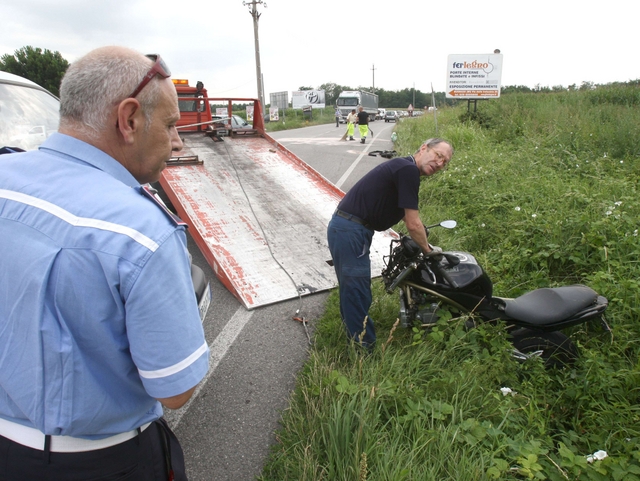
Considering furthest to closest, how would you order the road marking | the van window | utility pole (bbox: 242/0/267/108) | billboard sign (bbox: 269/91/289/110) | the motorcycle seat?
billboard sign (bbox: 269/91/289/110)
utility pole (bbox: 242/0/267/108)
the road marking
the van window
the motorcycle seat

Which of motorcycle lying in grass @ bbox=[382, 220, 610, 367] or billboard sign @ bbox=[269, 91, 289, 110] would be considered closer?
motorcycle lying in grass @ bbox=[382, 220, 610, 367]

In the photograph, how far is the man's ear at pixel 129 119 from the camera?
114cm

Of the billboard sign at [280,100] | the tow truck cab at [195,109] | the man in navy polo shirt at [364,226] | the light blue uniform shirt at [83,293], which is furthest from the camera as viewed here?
the billboard sign at [280,100]

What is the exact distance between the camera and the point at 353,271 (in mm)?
3391

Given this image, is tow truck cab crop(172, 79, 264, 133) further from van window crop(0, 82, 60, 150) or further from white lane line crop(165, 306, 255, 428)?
white lane line crop(165, 306, 255, 428)

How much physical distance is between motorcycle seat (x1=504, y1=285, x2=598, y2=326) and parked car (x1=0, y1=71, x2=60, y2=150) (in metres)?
4.47

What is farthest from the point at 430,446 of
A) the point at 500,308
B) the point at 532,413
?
the point at 500,308

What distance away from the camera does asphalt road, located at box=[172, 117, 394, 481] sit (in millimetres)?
2612

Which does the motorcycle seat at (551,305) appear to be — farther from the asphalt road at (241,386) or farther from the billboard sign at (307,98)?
the billboard sign at (307,98)

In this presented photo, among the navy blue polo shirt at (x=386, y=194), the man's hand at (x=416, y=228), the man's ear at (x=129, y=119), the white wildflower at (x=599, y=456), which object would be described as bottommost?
the white wildflower at (x=599, y=456)

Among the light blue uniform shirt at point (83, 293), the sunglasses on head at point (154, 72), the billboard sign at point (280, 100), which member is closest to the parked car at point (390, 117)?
the billboard sign at point (280, 100)

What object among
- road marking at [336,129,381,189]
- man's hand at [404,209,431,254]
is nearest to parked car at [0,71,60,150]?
man's hand at [404,209,431,254]

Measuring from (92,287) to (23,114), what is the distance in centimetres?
430

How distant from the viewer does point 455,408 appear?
2645 mm
